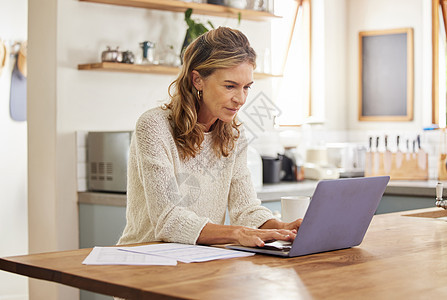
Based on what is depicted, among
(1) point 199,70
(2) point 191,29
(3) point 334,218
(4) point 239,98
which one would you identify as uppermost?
(2) point 191,29

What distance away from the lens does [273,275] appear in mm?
1624

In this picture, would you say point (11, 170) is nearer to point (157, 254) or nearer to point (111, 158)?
point (111, 158)

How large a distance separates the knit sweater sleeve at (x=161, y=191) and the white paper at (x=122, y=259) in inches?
9.7

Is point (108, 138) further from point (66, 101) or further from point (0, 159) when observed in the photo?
point (0, 159)

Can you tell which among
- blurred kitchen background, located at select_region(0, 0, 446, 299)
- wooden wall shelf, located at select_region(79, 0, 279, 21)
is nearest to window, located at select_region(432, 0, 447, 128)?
blurred kitchen background, located at select_region(0, 0, 446, 299)

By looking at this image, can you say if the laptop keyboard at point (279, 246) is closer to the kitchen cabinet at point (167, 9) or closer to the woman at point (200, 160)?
the woman at point (200, 160)

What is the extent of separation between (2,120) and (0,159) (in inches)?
12.1

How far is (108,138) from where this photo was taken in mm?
3957

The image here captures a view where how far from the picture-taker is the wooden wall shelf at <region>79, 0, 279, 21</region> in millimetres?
4137

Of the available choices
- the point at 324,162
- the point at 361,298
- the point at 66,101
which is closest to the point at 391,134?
the point at 324,162

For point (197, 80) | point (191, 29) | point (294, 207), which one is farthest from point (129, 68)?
point (294, 207)

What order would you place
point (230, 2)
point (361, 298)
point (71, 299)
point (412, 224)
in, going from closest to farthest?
point (361, 298), point (412, 224), point (71, 299), point (230, 2)

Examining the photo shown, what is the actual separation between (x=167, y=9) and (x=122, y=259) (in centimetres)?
284

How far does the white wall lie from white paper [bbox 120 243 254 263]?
3.63m
